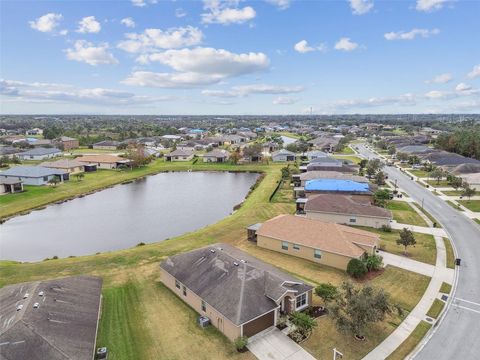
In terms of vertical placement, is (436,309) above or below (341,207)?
below

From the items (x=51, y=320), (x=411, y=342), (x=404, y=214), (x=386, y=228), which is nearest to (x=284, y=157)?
(x=404, y=214)

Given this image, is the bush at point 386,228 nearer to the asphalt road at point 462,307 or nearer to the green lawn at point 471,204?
the asphalt road at point 462,307

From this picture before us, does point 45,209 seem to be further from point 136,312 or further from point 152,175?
point 136,312

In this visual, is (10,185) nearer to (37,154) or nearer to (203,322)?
(37,154)

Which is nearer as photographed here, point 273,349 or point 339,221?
point 273,349

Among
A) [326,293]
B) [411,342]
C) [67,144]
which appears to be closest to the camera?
[411,342]

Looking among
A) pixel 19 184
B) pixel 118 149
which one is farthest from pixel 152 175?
pixel 118 149

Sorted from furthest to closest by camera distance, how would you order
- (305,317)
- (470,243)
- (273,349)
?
(470,243), (305,317), (273,349)
